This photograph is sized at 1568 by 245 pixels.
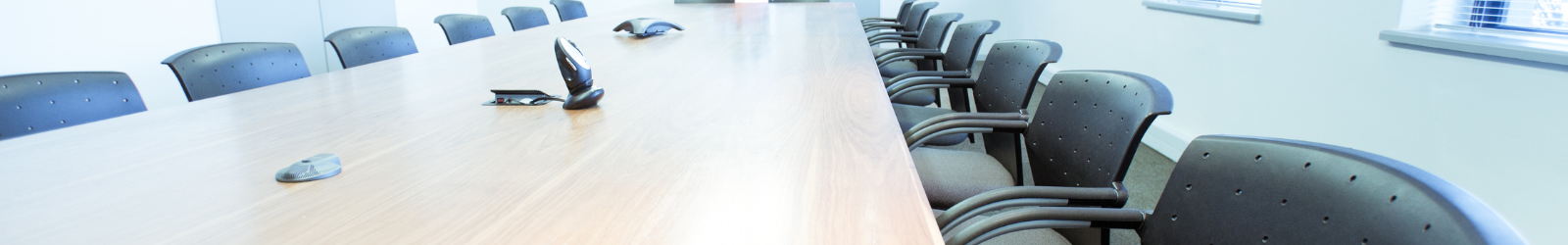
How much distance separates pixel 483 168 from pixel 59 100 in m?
1.38

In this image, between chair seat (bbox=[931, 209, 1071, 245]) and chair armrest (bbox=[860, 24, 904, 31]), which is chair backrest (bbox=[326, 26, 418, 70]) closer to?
chair seat (bbox=[931, 209, 1071, 245])

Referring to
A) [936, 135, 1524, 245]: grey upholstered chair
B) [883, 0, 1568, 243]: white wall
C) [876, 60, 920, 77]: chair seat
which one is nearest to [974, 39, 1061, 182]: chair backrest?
[936, 135, 1524, 245]: grey upholstered chair

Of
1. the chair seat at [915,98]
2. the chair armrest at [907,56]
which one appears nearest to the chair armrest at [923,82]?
the chair seat at [915,98]

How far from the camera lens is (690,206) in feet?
2.84

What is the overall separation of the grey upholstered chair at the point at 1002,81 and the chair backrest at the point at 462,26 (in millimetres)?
2319

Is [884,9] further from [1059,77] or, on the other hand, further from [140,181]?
[140,181]

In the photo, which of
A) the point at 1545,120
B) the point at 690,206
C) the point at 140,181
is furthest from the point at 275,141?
the point at 1545,120

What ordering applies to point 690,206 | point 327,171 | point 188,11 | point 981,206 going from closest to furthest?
point 690,206 < point 327,171 < point 981,206 < point 188,11

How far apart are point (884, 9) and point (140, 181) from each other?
6676 mm

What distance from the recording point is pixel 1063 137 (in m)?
1.65

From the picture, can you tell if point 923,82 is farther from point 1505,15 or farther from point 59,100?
point 59,100

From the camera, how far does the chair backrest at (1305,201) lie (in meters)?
0.72

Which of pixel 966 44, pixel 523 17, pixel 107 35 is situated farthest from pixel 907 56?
pixel 107 35

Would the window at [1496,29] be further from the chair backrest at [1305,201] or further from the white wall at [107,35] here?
the white wall at [107,35]
